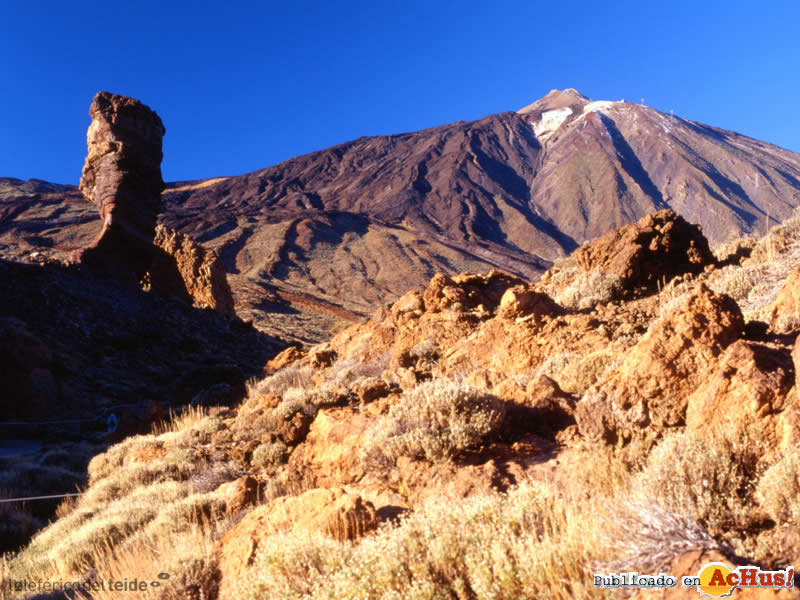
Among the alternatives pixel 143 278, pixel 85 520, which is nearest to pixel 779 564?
pixel 85 520

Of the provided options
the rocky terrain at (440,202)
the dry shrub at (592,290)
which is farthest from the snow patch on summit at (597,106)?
the dry shrub at (592,290)

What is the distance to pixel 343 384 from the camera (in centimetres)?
725

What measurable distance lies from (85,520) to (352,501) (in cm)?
364

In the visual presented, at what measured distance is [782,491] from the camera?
7.06 ft

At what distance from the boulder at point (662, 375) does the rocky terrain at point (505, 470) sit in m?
0.01

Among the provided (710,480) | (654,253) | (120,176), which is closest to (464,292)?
(654,253)

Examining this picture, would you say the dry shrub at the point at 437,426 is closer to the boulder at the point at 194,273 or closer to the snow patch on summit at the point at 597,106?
the boulder at the point at 194,273

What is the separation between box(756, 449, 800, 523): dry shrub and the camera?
211 centimetres

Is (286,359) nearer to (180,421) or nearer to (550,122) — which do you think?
(180,421)

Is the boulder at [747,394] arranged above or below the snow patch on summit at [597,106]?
below

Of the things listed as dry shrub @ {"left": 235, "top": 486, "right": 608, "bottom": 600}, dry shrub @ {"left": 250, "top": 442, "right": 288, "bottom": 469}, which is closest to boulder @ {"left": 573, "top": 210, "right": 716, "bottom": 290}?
dry shrub @ {"left": 250, "top": 442, "right": 288, "bottom": 469}

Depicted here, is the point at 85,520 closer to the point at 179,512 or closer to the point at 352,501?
the point at 179,512

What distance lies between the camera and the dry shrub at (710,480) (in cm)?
221

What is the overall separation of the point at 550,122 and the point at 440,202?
174 ft
